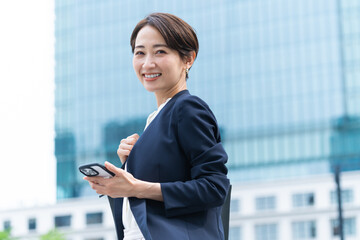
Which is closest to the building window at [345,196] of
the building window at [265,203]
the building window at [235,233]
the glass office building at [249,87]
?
the glass office building at [249,87]

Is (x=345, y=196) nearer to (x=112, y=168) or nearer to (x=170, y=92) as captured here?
(x=170, y=92)

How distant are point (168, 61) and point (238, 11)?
40.8 m

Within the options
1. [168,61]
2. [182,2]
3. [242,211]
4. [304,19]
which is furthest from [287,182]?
[168,61]

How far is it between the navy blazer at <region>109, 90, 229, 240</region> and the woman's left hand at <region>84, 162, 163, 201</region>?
0.9 inches

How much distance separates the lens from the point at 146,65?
1.55 m

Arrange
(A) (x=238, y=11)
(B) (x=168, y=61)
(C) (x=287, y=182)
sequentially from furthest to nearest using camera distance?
(A) (x=238, y=11), (C) (x=287, y=182), (B) (x=168, y=61)

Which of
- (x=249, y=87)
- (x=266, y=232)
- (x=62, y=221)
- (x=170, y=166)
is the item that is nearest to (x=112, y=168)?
(x=170, y=166)

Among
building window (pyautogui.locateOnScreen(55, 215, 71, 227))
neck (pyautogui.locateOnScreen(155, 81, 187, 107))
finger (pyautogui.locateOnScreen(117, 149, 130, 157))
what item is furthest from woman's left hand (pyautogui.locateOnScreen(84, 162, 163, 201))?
building window (pyautogui.locateOnScreen(55, 215, 71, 227))

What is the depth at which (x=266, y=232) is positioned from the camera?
41.0 metres

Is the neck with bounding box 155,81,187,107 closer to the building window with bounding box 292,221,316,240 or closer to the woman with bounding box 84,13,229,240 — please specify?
the woman with bounding box 84,13,229,240

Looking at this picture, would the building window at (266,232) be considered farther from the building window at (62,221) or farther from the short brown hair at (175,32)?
the short brown hair at (175,32)

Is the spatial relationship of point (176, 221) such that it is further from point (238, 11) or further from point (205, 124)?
point (238, 11)

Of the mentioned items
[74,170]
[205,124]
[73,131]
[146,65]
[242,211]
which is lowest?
[242,211]

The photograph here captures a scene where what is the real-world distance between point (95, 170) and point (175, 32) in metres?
0.44
